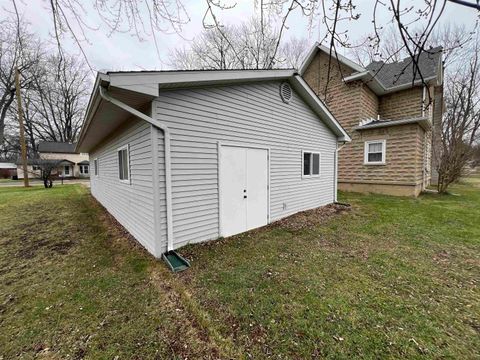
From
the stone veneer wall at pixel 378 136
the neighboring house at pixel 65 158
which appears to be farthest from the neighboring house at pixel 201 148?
the neighboring house at pixel 65 158

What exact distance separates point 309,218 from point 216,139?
4.04 m

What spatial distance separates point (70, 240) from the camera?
209 inches

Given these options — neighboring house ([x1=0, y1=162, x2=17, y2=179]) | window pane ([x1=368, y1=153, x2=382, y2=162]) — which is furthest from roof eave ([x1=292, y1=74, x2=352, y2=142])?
neighboring house ([x1=0, y1=162, x2=17, y2=179])

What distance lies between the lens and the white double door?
16.5 feet

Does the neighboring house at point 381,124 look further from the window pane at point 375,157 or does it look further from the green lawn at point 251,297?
the green lawn at point 251,297

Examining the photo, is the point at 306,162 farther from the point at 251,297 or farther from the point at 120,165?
the point at 120,165

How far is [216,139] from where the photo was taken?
4.79 metres

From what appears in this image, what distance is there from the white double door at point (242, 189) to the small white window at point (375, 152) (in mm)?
7925

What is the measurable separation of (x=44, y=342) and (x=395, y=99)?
641 inches

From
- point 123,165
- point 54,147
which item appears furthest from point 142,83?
point 54,147

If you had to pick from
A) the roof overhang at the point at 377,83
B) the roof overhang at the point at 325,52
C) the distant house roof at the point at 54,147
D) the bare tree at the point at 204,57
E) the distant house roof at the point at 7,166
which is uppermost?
the bare tree at the point at 204,57

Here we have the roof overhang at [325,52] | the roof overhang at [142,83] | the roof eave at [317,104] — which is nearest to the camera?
the roof overhang at [142,83]

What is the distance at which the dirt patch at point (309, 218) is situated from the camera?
20.1 ft

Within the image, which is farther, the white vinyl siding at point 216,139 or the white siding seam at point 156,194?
the white vinyl siding at point 216,139
